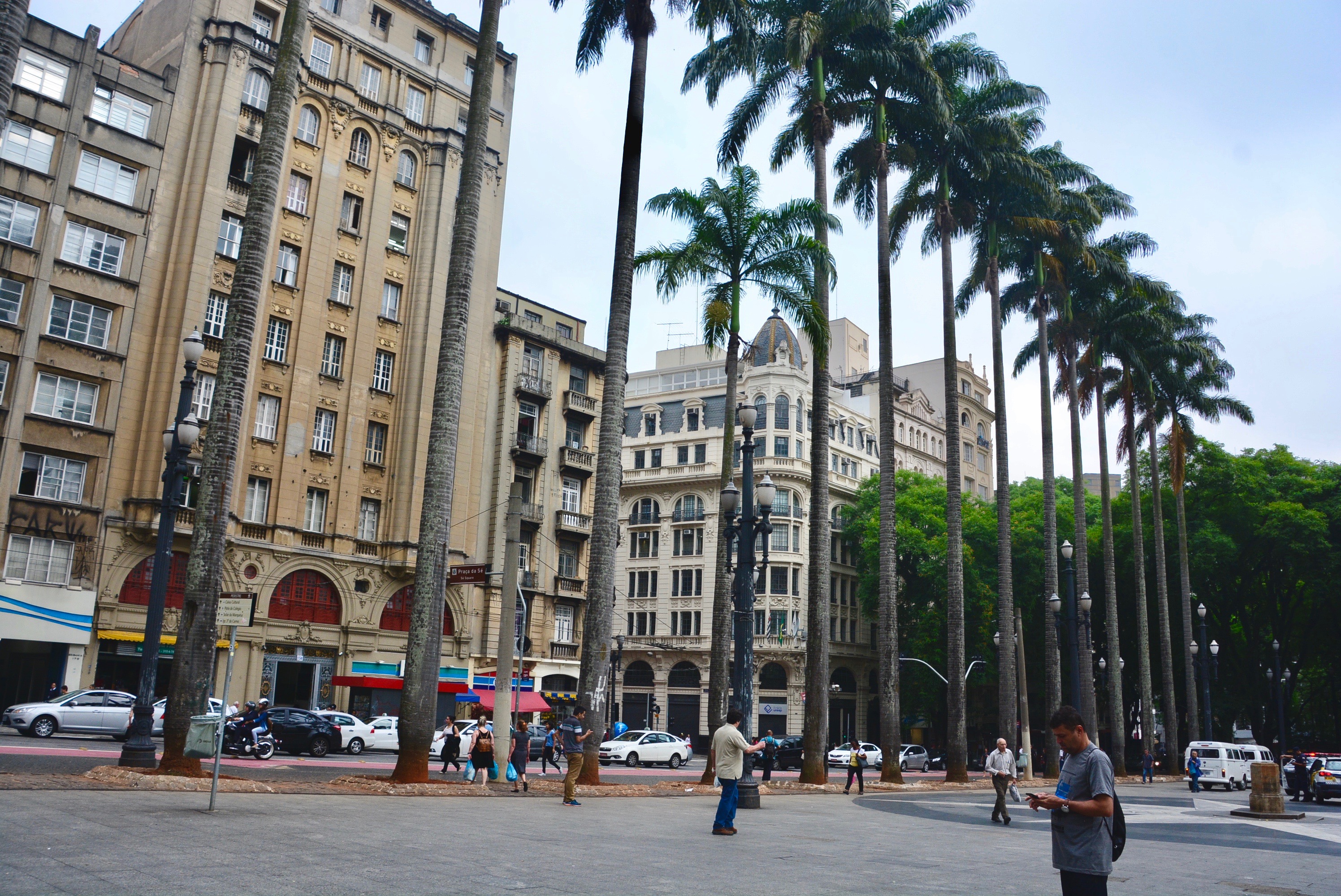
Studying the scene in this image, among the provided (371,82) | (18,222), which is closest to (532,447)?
(371,82)

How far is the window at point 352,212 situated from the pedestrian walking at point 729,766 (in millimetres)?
36226

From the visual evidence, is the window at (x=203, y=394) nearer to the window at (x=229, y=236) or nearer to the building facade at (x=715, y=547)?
the window at (x=229, y=236)

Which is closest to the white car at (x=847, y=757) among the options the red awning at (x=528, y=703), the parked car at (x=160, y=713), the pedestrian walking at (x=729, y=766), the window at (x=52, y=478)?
the red awning at (x=528, y=703)

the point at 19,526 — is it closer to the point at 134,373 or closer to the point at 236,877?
the point at 134,373

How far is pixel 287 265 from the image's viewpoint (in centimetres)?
4244

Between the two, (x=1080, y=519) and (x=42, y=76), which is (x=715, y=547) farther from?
(x=42, y=76)

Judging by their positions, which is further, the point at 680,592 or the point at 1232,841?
the point at 680,592

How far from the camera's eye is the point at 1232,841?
1692 cm

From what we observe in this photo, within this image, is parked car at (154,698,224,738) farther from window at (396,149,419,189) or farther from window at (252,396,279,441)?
window at (396,149,419,189)

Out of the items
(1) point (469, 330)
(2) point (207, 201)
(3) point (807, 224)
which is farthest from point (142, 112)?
(3) point (807, 224)

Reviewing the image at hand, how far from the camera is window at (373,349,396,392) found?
147 feet

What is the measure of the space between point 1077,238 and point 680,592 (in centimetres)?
4010

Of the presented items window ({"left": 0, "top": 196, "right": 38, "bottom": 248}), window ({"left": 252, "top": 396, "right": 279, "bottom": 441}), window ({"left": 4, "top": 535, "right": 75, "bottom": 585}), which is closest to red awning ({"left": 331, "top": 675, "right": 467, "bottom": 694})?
window ({"left": 252, "top": 396, "right": 279, "bottom": 441})

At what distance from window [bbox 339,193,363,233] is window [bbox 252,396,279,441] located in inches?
352
